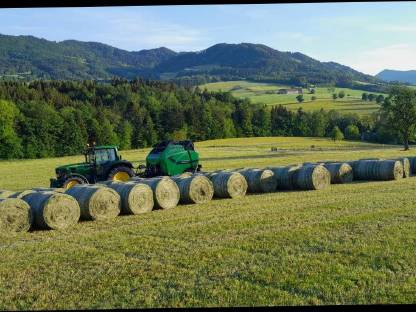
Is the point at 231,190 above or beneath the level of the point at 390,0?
beneath

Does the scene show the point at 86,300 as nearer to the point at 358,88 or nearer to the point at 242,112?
the point at 242,112

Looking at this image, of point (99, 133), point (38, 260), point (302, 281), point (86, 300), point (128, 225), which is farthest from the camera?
point (99, 133)

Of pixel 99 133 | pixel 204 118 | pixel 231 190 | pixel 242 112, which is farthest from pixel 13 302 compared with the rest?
pixel 242 112

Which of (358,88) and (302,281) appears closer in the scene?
(302,281)

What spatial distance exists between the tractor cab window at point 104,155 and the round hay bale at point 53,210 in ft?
19.8

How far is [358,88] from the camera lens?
165 m

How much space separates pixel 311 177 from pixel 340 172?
2.35m

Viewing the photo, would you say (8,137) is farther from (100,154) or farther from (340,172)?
(340,172)

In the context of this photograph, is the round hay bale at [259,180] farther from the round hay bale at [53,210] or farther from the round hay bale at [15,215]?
the round hay bale at [15,215]

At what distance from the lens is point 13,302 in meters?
6.83

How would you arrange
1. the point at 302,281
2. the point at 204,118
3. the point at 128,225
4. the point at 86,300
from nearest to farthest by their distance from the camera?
the point at 86,300 → the point at 302,281 → the point at 128,225 → the point at 204,118

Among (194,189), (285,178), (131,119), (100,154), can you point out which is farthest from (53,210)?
(131,119)

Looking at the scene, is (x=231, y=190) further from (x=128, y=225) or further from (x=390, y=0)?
(x=390, y=0)

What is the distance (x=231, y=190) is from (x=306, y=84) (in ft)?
533
